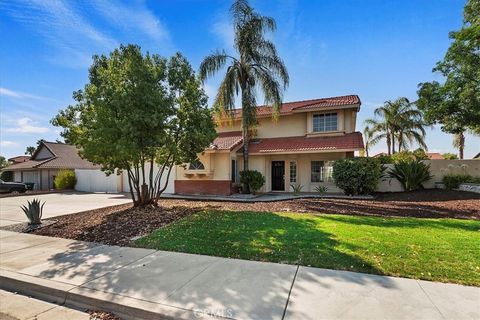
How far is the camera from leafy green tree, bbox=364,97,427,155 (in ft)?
90.9

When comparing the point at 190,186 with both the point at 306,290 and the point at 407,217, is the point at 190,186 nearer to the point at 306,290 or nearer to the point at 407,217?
the point at 407,217

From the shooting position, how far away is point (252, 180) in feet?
56.8

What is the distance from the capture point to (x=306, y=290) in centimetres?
403

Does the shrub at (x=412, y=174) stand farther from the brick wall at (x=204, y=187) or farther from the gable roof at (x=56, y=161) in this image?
the gable roof at (x=56, y=161)

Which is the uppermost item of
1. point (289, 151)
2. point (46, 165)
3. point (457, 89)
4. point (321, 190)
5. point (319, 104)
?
point (457, 89)

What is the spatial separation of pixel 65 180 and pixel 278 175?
19561 mm

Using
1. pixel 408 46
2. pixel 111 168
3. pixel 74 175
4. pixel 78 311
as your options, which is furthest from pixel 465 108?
pixel 74 175

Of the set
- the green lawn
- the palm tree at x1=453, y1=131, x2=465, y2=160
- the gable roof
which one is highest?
the palm tree at x1=453, y1=131, x2=465, y2=160

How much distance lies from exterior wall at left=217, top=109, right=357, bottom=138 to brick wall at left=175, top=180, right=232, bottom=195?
4.40 metres

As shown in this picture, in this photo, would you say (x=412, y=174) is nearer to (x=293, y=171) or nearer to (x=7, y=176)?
(x=293, y=171)

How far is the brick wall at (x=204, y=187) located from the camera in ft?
56.8

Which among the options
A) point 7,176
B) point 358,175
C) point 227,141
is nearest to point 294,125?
point 227,141

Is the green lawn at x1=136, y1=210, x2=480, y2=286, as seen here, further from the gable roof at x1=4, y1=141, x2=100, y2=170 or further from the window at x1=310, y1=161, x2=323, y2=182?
the gable roof at x1=4, y1=141, x2=100, y2=170

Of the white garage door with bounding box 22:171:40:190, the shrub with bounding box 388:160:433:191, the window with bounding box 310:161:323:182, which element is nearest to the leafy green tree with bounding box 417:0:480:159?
the shrub with bounding box 388:160:433:191
